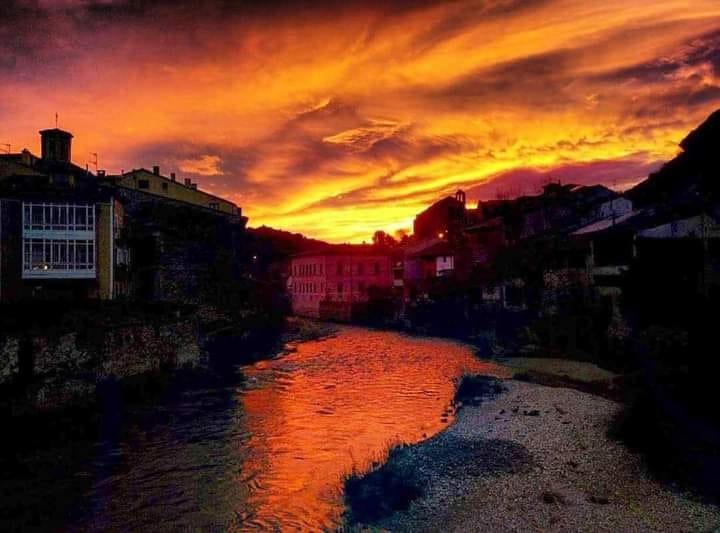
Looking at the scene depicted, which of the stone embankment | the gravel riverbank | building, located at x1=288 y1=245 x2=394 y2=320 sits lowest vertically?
the gravel riverbank

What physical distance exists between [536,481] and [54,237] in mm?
29856

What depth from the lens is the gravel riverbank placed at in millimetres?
12766

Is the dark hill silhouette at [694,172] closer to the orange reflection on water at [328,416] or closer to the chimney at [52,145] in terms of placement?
the orange reflection on water at [328,416]

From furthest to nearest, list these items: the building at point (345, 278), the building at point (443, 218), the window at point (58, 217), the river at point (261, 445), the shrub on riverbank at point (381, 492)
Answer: the building at point (345, 278) → the building at point (443, 218) → the window at point (58, 217) → the river at point (261, 445) → the shrub on riverbank at point (381, 492)

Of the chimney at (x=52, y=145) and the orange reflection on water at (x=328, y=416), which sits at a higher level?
the chimney at (x=52, y=145)

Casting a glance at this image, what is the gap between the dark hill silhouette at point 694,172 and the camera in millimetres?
15070

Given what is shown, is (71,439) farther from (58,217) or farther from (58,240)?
(58,217)

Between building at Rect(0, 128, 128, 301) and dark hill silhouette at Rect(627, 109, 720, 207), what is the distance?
101 ft

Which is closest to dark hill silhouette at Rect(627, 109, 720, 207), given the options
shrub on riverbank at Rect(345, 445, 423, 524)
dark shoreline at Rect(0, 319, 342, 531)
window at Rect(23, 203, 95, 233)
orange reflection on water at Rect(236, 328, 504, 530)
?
shrub on riverbank at Rect(345, 445, 423, 524)

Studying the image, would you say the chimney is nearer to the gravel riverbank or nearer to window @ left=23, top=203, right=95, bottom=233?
window @ left=23, top=203, right=95, bottom=233

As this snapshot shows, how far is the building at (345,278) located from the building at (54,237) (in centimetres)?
4151

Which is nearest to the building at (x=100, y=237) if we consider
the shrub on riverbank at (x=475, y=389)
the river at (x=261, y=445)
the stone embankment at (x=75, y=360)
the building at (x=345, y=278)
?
the stone embankment at (x=75, y=360)

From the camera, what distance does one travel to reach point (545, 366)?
3359 cm

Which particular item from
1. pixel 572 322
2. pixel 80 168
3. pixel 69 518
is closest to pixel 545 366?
pixel 572 322
